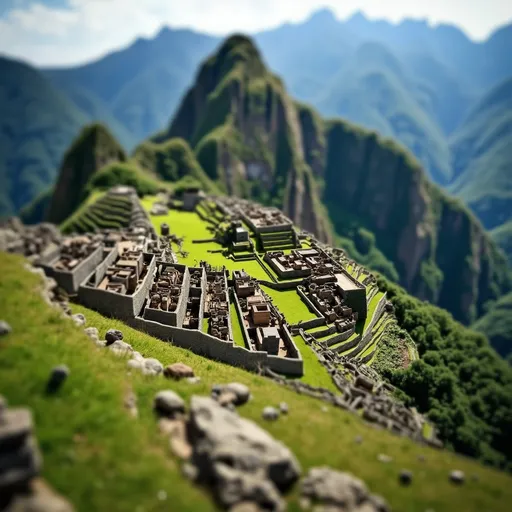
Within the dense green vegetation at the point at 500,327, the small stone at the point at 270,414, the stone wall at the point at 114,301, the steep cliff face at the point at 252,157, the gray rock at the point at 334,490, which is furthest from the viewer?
the steep cliff face at the point at 252,157

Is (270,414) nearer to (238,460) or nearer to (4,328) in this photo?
(238,460)

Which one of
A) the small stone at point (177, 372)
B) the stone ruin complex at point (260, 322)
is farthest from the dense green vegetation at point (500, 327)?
the small stone at point (177, 372)

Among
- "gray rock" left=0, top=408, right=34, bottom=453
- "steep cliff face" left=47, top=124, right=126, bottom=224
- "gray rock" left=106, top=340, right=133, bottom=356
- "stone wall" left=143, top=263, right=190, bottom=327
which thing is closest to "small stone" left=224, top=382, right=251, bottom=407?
"gray rock" left=106, top=340, right=133, bottom=356

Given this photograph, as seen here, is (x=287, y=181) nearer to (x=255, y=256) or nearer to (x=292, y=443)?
(x=255, y=256)

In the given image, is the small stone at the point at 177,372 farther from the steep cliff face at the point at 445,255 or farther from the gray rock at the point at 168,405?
the steep cliff face at the point at 445,255

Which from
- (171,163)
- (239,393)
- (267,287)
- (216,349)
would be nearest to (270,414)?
(239,393)

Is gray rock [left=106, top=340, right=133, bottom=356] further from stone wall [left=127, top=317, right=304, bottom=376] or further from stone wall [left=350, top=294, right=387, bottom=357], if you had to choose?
stone wall [left=350, top=294, right=387, bottom=357]
